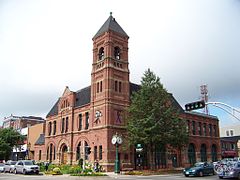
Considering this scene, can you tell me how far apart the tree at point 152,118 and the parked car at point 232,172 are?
11887 millimetres

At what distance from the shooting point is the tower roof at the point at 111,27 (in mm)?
47656

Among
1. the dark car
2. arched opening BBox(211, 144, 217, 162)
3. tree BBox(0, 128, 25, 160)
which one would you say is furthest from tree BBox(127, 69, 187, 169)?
tree BBox(0, 128, 25, 160)

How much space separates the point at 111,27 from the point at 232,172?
29.1 metres

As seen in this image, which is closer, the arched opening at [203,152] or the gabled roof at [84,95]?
the gabled roof at [84,95]

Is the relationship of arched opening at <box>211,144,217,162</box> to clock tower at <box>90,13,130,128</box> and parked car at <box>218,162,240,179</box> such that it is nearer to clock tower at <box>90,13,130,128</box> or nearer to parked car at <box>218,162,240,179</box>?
clock tower at <box>90,13,130,128</box>

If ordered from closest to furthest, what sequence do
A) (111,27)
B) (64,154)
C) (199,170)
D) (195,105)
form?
1. (195,105)
2. (199,170)
3. (111,27)
4. (64,154)

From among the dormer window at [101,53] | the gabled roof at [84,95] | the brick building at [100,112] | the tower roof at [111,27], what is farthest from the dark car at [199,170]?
the tower roof at [111,27]

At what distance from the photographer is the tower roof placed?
47656 mm

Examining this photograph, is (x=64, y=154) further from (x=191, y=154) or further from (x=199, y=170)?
(x=199, y=170)

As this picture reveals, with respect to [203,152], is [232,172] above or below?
below

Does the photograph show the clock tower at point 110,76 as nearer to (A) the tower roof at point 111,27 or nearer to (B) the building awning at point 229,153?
(A) the tower roof at point 111,27

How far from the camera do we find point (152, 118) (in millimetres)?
39469

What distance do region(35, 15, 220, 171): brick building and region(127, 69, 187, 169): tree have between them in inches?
138

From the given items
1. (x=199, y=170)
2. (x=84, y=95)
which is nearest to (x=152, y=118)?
(x=199, y=170)
